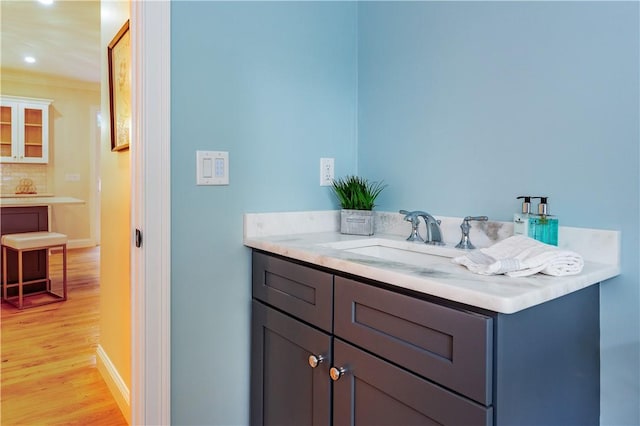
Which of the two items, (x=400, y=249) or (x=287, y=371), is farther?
(x=400, y=249)

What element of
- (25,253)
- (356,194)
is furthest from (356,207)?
(25,253)

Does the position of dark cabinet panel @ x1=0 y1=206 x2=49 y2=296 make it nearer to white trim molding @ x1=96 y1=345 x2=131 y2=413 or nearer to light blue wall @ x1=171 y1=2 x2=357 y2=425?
white trim molding @ x1=96 y1=345 x2=131 y2=413

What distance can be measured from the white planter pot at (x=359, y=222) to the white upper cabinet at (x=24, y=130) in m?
5.81

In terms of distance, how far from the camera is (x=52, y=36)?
426cm

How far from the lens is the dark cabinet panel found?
155 inches

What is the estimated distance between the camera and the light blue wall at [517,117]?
3.44 feet

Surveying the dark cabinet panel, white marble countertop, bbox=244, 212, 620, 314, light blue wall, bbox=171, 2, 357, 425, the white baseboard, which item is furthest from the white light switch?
the dark cabinet panel

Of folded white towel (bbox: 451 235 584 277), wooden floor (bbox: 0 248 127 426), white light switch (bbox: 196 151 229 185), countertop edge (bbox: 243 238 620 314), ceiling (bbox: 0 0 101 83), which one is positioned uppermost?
ceiling (bbox: 0 0 101 83)

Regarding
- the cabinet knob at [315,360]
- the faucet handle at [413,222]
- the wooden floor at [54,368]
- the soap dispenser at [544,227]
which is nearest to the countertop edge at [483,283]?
the soap dispenser at [544,227]

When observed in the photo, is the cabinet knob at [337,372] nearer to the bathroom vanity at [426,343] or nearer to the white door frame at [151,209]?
the bathroom vanity at [426,343]

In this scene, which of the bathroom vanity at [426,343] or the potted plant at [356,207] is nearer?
the bathroom vanity at [426,343]

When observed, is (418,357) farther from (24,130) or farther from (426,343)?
(24,130)

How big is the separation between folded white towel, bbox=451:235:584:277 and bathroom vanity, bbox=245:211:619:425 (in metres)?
0.03

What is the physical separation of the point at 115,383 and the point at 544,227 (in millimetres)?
2094
